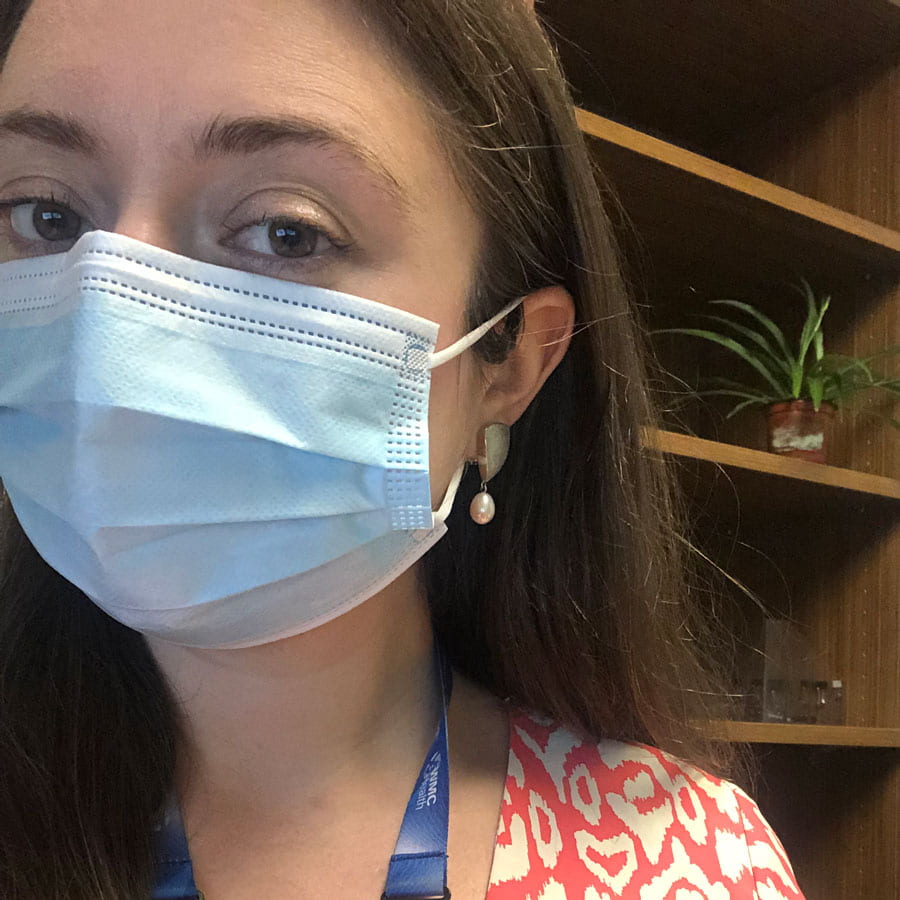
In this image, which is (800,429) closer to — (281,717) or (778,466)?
(778,466)

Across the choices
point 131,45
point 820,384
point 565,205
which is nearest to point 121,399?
point 131,45

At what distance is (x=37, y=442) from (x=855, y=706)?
1.33 m

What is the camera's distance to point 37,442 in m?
0.67

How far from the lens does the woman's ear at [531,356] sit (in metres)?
0.85

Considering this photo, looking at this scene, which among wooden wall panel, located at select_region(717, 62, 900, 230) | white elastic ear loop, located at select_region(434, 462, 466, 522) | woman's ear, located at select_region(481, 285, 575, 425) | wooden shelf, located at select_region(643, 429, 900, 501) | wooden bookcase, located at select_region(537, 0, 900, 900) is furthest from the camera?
wooden wall panel, located at select_region(717, 62, 900, 230)

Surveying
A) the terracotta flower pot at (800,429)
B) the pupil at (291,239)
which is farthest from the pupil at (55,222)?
the terracotta flower pot at (800,429)

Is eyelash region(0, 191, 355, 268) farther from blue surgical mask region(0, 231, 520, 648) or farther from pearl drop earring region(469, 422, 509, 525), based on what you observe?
pearl drop earring region(469, 422, 509, 525)

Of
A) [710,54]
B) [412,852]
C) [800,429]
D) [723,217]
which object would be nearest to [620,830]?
[412,852]

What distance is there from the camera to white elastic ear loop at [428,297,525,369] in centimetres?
73

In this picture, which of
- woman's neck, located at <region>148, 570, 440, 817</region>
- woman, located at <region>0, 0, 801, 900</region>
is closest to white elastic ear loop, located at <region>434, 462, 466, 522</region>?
woman, located at <region>0, 0, 801, 900</region>

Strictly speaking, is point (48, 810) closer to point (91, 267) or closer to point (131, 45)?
point (91, 267)

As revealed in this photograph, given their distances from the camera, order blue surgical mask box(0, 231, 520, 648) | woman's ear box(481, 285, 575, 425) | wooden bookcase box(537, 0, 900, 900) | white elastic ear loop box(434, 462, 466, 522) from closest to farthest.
Result: blue surgical mask box(0, 231, 520, 648)
white elastic ear loop box(434, 462, 466, 522)
woman's ear box(481, 285, 575, 425)
wooden bookcase box(537, 0, 900, 900)

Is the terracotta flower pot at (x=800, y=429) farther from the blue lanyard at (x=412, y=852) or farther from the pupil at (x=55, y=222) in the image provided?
the pupil at (x=55, y=222)

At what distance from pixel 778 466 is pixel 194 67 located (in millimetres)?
975
